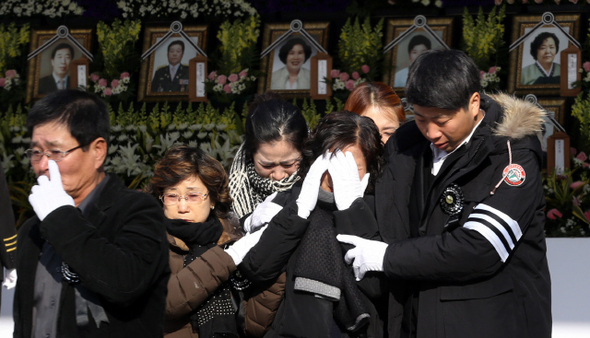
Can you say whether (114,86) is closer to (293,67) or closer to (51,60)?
(51,60)

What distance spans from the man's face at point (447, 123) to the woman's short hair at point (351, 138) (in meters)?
0.33

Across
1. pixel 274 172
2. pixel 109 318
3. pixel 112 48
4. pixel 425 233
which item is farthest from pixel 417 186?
pixel 112 48

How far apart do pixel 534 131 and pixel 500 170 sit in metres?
0.17

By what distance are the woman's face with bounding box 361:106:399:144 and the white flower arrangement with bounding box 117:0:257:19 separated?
400cm

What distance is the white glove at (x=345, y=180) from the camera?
2445mm

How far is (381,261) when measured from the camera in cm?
227

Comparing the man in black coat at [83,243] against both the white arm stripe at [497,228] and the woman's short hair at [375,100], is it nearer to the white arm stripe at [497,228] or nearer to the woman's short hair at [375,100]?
the white arm stripe at [497,228]

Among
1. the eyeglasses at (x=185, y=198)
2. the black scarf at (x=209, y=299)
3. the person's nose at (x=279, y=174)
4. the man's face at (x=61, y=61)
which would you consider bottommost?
the black scarf at (x=209, y=299)

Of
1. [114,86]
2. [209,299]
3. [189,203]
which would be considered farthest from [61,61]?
[209,299]

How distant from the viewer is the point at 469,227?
84.1 inches

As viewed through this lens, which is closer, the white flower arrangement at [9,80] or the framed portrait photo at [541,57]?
the framed portrait photo at [541,57]

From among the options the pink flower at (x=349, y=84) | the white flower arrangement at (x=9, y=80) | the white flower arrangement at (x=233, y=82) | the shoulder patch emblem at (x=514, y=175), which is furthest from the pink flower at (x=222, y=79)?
the shoulder patch emblem at (x=514, y=175)

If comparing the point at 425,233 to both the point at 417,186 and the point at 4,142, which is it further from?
the point at 4,142

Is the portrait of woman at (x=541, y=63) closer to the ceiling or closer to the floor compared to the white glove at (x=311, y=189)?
closer to the ceiling
